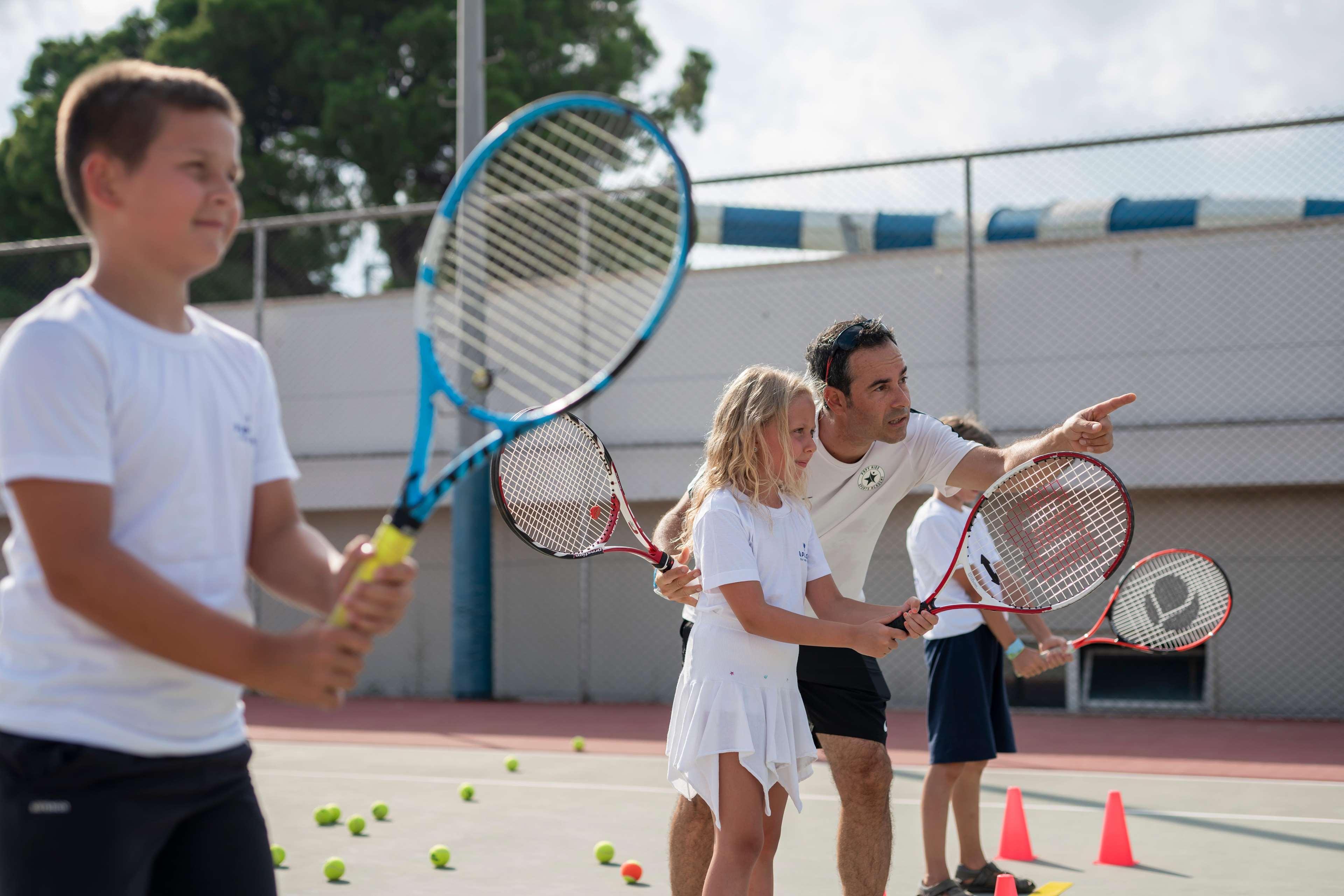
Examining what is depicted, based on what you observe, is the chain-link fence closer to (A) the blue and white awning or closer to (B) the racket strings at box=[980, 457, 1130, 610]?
(A) the blue and white awning

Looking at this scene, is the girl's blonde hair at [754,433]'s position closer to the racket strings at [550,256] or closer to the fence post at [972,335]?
the racket strings at [550,256]

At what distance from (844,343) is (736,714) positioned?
1330 millimetres

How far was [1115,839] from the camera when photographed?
16.4 ft

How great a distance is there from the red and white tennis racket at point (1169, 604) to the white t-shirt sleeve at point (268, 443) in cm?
362

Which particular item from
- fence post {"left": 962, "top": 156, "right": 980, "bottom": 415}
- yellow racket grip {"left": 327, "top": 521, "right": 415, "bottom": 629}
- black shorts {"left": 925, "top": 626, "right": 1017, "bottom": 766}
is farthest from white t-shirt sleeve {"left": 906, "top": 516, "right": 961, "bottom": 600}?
fence post {"left": 962, "top": 156, "right": 980, "bottom": 415}

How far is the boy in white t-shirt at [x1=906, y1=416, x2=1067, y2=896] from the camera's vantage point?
4566 millimetres

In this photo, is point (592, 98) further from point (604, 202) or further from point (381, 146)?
point (381, 146)

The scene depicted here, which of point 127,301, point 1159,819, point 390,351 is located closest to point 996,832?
point 1159,819

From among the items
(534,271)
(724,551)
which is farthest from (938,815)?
(534,271)

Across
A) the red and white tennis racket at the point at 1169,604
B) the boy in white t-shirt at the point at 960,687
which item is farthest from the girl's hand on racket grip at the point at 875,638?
the red and white tennis racket at the point at 1169,604

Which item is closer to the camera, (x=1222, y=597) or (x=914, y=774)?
(x=1222, y=597)

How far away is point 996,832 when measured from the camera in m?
5.55

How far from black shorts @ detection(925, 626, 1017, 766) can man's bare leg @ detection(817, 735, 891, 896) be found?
2.64ft

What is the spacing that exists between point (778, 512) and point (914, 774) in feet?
14.0
